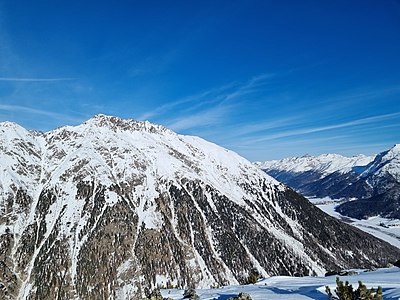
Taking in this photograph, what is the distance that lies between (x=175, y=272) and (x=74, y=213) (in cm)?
5723

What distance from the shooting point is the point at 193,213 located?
7037 inches

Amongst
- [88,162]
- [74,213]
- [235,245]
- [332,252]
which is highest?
[88,162]

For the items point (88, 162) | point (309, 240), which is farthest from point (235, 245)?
point (88, 162)

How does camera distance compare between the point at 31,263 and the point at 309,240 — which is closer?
the point at 31,263

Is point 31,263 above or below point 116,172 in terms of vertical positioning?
below

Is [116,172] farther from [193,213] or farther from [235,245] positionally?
[235,245]

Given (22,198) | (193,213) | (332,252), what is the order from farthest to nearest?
(332,252)
(193,213)
(22,198)

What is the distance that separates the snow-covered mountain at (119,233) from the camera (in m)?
137

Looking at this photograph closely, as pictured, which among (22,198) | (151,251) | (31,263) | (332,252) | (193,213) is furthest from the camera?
Result: (332,252)

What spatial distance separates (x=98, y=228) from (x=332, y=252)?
136438 mm

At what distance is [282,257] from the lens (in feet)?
562

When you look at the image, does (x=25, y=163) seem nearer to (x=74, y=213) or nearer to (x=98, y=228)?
(x=74, y=213)

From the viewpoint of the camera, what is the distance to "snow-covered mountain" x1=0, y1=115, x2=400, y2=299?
137m

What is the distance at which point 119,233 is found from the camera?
15488 centimetres
